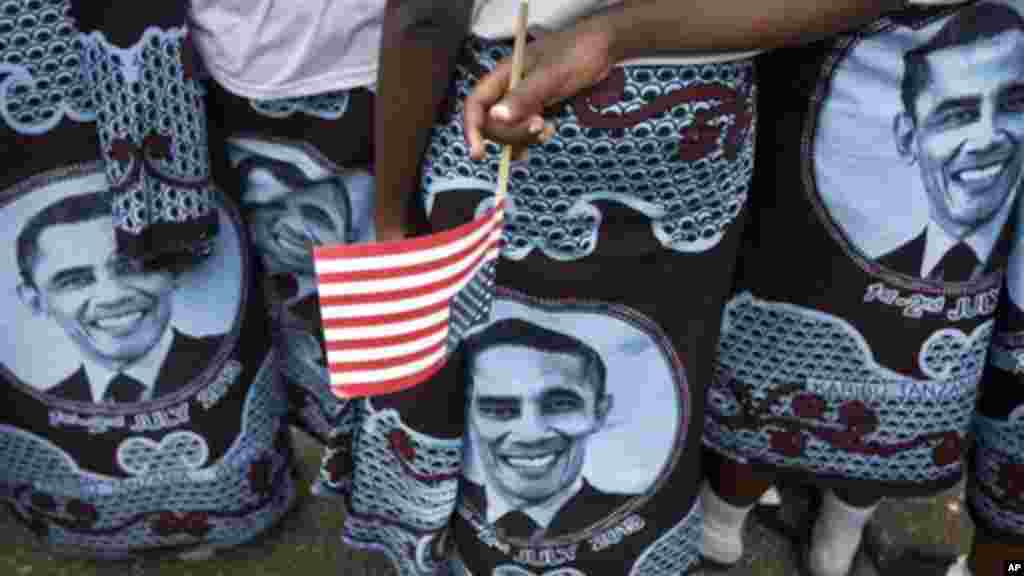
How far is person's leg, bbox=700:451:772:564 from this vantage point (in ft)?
6.36

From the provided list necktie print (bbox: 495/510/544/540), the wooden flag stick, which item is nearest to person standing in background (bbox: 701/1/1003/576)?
necktie print (bbox: 495/510/544/540)

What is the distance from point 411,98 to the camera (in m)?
1.35

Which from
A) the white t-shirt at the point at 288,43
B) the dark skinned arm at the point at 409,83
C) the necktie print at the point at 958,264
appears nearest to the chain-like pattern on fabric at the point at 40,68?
the white t-shirt at the point at 288,43

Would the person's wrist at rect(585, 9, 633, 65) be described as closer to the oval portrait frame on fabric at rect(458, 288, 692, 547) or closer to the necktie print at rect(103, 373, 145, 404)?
the oval portrait frame on fabric at rect(458, 288, 692, 547)

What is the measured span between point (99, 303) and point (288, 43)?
46 cm

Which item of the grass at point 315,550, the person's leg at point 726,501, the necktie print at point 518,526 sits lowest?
the grass at point 315,550

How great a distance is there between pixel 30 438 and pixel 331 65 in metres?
0.76

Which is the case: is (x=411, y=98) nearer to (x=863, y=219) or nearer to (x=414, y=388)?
(x=414, y=388)

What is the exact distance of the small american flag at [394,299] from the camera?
1.22 m

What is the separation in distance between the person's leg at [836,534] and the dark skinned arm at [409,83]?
3.06ft

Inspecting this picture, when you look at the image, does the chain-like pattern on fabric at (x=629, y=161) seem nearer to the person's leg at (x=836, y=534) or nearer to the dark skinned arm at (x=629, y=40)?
the dark skinned arm at (x=629, y=40)

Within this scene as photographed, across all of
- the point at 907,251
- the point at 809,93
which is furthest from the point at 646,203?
the point at 907,251

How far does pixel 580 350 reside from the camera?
60.6 inches

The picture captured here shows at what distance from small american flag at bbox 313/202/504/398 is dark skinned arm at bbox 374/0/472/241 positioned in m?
0.16
